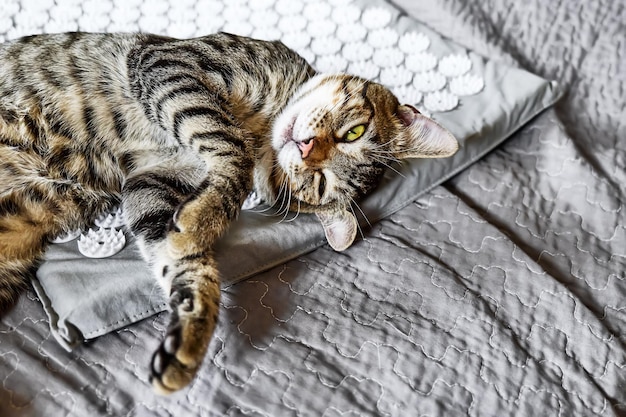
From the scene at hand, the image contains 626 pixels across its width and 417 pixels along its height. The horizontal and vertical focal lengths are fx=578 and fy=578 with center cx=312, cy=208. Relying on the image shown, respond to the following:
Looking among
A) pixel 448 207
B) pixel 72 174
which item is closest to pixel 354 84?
pixel 448 207

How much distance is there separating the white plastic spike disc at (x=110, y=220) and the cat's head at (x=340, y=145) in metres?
0.38

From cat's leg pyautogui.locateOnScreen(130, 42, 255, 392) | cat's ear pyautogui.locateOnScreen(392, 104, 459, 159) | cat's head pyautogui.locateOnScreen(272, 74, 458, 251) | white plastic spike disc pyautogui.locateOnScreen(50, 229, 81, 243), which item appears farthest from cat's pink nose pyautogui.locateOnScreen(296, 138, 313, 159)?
white plastic spike disc pyautogui.locateOnScreen(50, 229, 81, 243)

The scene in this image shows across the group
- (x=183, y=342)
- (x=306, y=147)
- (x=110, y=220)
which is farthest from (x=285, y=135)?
(x=183, y=342)

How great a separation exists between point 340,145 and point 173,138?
0.39m

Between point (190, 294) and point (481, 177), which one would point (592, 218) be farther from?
point (190, 294)

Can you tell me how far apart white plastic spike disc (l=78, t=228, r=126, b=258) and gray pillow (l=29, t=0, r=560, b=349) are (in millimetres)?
19

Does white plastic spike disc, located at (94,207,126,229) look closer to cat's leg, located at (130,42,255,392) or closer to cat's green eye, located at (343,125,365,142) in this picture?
cat's leg, located at (130,42,255,392)

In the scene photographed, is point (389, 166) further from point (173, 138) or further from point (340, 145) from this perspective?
point (173, 138)

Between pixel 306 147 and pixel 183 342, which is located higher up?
pixel 306 147

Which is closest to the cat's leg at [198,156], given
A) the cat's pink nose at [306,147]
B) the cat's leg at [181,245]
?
the cat's leg at [181,245]

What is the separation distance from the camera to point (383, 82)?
1744 millimetres

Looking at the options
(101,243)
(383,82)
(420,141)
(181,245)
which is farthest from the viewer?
(383,82)

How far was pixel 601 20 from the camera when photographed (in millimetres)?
1861

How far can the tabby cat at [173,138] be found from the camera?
1259mm
